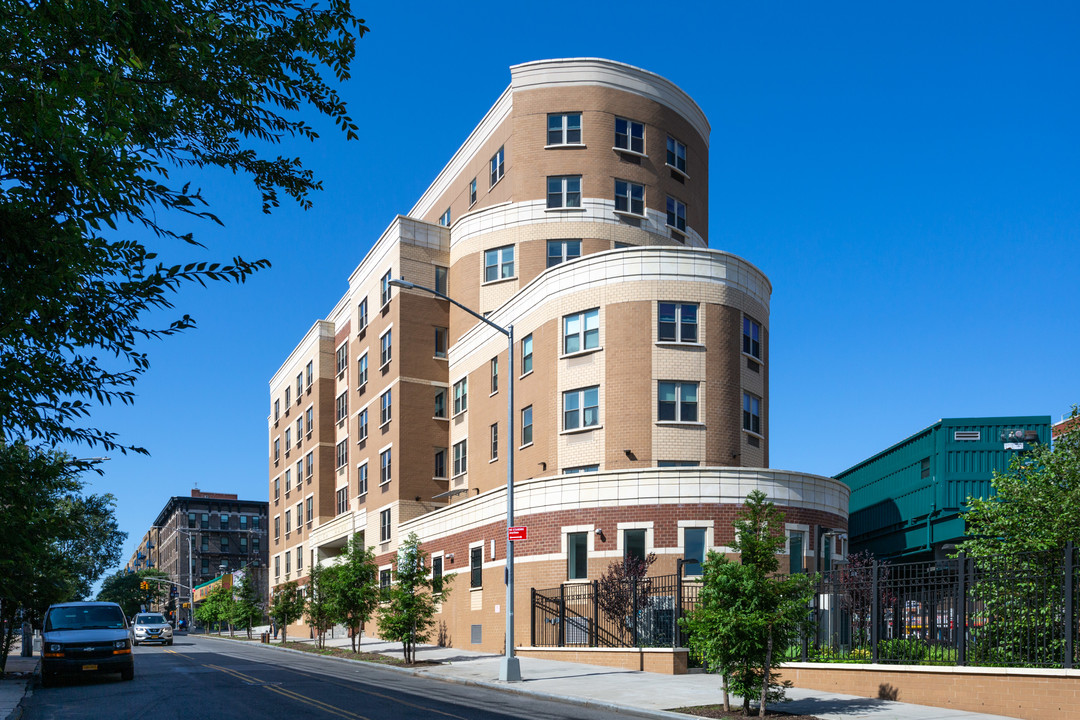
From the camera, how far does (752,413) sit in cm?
3706

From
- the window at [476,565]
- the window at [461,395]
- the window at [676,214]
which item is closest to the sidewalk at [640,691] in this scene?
the window at [476,565]

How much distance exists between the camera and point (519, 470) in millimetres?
39219

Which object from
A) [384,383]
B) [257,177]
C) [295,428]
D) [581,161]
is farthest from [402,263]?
[257,177]

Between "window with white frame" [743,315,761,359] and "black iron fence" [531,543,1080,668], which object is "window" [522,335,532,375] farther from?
"black iron fence" [531,543,1080,668]

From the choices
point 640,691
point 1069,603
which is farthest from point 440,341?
point 1069,603

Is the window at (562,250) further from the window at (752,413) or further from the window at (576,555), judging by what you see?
the window at (576,555)

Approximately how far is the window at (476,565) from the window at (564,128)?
18810 millimetres

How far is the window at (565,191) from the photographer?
4434 centimetres

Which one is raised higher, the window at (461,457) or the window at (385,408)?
the window at (385,408)

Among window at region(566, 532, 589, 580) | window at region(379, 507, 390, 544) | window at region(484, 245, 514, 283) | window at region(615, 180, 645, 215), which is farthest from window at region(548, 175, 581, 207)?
window at region(379, 507, 390, 544)

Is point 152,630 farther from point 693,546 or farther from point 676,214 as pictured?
point 676,214

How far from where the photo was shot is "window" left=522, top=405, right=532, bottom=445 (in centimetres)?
3888

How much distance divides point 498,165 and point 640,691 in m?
32.2

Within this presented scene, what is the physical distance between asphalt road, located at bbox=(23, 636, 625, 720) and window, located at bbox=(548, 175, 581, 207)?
23.3 metres
